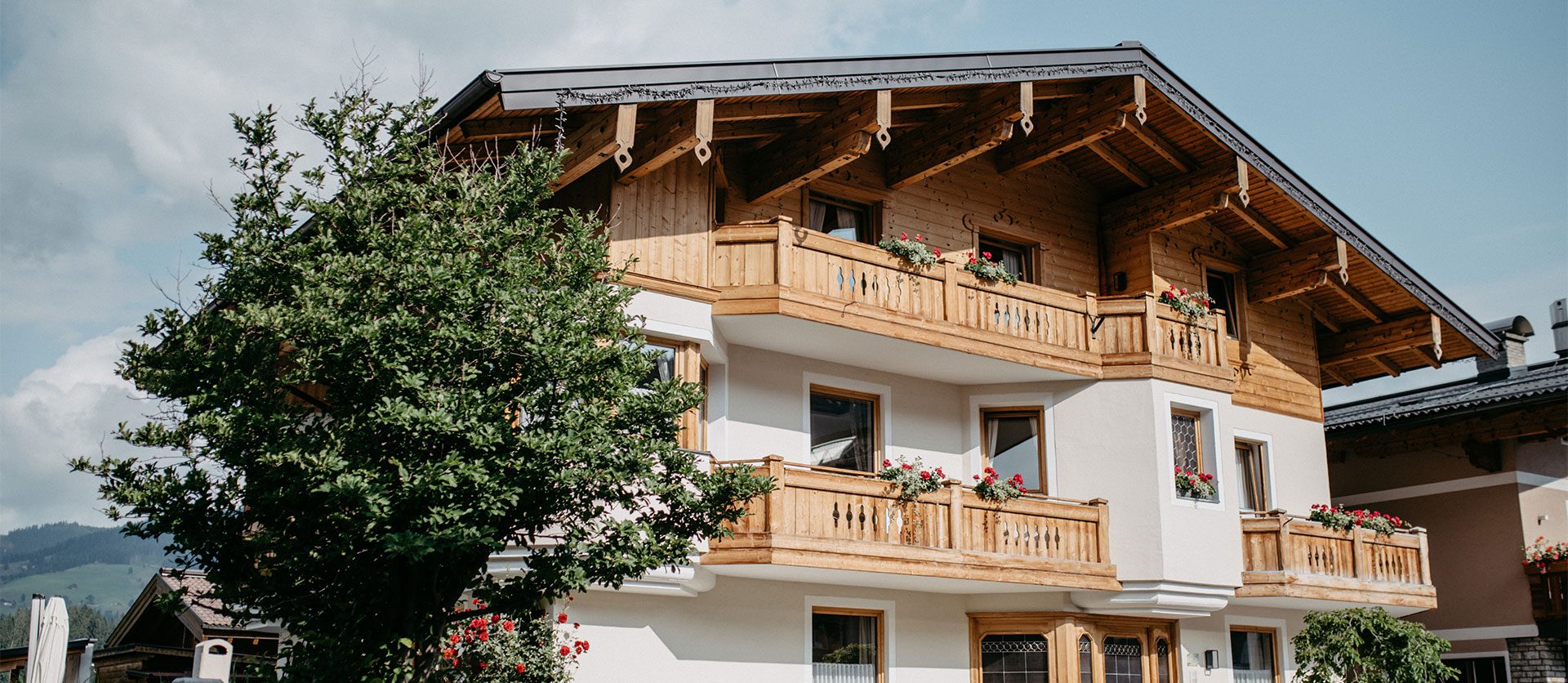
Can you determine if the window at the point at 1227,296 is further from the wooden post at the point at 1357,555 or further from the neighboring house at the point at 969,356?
the wooden post at the point at 1357,555

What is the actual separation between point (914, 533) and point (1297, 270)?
914 cm

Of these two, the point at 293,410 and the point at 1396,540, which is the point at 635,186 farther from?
the point at 1396,540

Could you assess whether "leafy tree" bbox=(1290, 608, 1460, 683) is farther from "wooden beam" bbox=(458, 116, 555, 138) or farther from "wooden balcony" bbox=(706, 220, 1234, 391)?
"wooden beam" bbox=(458, 116, 555, 138)

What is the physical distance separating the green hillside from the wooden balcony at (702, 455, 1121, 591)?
270ft

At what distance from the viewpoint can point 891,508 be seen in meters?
14.7

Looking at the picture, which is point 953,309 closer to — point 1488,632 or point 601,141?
point 601,141

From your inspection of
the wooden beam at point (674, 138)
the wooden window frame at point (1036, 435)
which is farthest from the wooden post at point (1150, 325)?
the wooden beam at point (674, 138)

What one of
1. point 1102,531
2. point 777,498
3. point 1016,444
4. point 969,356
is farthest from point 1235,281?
point 777,498

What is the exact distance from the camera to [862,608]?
627 inches

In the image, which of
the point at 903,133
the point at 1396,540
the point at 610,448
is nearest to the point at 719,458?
the point at 903,133

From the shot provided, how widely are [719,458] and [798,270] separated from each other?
2434 mm

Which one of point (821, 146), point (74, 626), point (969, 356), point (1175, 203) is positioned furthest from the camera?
point (74, 626)

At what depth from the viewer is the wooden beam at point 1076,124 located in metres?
17.0

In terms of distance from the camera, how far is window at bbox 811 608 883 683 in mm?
15570
